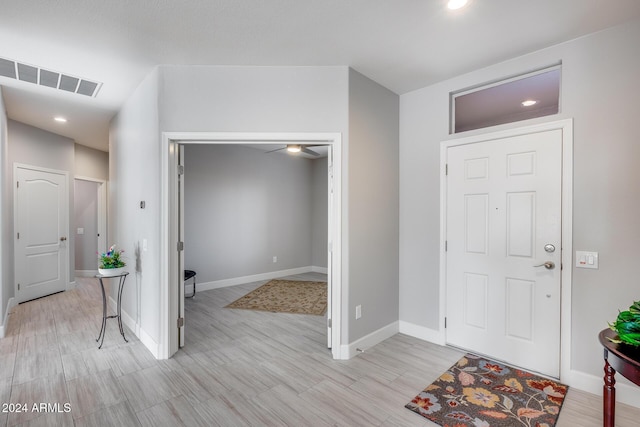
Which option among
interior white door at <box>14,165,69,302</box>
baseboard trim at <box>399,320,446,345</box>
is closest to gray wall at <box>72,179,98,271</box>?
interior white door at <box>14,165,69,302</box>

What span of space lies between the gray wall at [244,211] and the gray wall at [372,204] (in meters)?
3.45

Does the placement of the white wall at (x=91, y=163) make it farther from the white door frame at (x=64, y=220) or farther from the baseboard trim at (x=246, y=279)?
the baseboard trim at (x=246, y=279)

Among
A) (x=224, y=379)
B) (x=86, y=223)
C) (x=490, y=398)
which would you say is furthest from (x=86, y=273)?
(x=490, y=398)

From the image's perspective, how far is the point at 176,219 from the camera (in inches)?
117

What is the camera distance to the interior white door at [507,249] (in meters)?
2.59

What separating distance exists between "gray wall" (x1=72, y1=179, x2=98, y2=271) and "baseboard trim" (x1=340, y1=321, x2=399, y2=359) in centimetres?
672

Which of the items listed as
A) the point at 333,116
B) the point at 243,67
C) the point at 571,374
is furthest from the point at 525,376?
the point at 243,67

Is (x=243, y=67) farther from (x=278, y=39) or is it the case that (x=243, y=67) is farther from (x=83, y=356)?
(x=83, y=356)

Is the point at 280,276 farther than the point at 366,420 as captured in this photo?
Yes

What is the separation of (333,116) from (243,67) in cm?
100

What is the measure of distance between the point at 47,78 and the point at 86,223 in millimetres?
4949

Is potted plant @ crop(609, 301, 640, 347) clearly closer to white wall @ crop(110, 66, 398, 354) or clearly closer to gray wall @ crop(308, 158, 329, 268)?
white wall @ crop(110, 66, 398, 354)

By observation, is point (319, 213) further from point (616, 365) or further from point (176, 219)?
point (616, 365)

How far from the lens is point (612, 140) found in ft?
7.65
